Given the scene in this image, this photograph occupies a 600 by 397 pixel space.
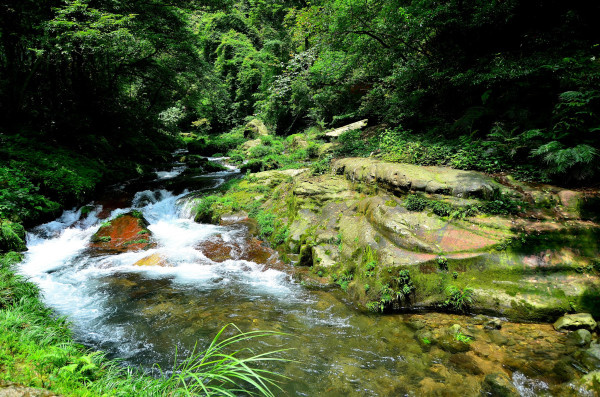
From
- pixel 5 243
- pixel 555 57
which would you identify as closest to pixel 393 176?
pixel 555 57

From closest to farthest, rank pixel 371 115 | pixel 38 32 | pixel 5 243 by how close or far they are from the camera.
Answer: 1. pixel 5 243
2. pixel 38 32
3. pixel 371 115

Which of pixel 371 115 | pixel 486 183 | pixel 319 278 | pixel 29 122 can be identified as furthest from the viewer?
pixel 371 115

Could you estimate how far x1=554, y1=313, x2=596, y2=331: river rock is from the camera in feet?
12.0

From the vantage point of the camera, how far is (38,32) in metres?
9.66

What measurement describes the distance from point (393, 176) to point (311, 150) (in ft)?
25.8

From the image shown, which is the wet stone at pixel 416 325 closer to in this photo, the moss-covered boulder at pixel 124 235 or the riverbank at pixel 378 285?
the riverbank at pixel 378 285

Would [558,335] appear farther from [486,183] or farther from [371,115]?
[371,115]

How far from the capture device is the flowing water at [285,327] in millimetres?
3197

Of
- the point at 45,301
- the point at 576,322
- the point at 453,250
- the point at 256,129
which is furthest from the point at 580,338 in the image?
the point at 256,129

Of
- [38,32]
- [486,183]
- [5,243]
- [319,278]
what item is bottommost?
[319,278]

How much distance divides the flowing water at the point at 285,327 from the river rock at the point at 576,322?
0.19 m

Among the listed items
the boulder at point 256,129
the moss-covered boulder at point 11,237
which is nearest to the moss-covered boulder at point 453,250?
the moss-covered boulder at point 11,237

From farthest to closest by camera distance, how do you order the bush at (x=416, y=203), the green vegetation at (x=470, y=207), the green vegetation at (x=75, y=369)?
the bush at (x=416, y=203) → the green vegetation at (x=470, y=207) → the green vegetation at (x=75, y=369)

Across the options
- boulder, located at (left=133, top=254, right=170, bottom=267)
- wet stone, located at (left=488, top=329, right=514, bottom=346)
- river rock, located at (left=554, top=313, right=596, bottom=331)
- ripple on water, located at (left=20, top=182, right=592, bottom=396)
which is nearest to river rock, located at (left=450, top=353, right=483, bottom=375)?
ripple on water, located at (left=20, top=182, right=592, bottom=396)
